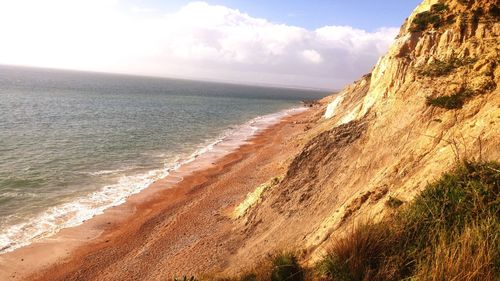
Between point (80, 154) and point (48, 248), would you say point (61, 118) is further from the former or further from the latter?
point (48, 248)

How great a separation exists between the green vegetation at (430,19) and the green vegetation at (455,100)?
838 centimetres

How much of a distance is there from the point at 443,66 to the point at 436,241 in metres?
11.6

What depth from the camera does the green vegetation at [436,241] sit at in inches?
200

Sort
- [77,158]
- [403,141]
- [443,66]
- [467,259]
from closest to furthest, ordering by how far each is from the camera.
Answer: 1. [467,259]
2. [403,141]
3. [443,66]
4. [77,158]

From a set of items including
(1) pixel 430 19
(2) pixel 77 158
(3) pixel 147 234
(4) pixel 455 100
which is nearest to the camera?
(4) pixel 455 100

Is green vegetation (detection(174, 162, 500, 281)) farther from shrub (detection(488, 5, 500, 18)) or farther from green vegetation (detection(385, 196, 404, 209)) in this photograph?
shrub (detection(488, 5, 500, 18))

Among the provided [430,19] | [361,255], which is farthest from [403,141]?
[430,19]

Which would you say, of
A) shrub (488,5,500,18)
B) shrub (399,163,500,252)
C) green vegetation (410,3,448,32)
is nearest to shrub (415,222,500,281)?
shrub (399,163,500,252)

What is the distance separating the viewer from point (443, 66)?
49.4 ft

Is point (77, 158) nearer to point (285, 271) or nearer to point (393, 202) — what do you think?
point (285, 271)

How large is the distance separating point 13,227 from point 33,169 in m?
10.9

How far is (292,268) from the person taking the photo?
8.21m

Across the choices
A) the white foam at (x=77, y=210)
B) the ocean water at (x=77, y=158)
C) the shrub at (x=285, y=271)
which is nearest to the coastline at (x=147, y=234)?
the white foam at (x=77, y=210)

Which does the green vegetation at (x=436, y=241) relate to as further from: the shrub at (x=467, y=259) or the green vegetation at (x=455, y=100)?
the green vegetation at (x=455, y=100)
